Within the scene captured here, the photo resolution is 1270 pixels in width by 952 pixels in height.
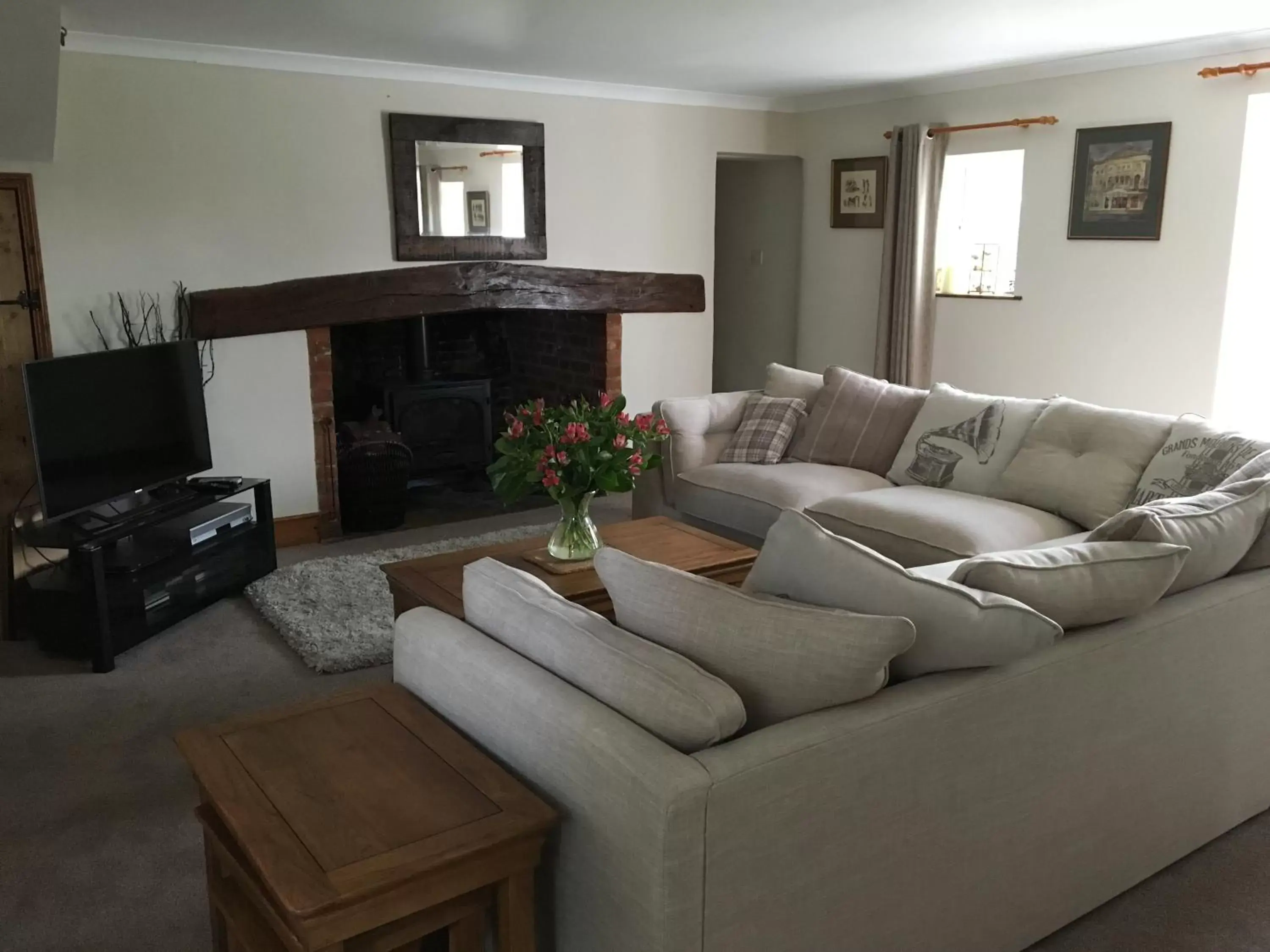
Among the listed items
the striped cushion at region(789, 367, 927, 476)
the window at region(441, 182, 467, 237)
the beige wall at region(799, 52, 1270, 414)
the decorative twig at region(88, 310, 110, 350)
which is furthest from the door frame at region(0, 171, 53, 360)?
the beige wall at region(799, 52, 1270, 414)

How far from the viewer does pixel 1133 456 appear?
3523mm

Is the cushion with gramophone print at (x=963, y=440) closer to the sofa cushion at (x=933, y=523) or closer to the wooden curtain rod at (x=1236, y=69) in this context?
the sofa cushion at (x=933, y=523)

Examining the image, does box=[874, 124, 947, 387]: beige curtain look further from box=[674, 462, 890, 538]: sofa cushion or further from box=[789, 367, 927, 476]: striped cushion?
box=[674, 462, 890, 538]: sofa cushion

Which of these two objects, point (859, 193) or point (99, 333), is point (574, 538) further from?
point (859, 193)

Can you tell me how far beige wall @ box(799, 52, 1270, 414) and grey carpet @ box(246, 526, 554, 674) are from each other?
267cm

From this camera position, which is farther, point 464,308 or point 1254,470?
point 464,308

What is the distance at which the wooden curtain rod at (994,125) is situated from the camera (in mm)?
5113

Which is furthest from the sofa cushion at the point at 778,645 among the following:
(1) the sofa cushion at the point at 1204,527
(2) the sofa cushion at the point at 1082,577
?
(1) the sofa cushion at the point at 1204,527

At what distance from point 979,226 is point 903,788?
4.79 m

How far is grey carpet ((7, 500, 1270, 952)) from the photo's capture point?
7.29 ft

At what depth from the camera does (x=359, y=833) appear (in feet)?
4.95

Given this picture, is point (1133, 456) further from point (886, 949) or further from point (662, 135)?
point (662, 135)

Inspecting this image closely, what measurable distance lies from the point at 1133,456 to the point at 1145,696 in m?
1.64

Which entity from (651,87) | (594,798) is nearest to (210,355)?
(651,87)
